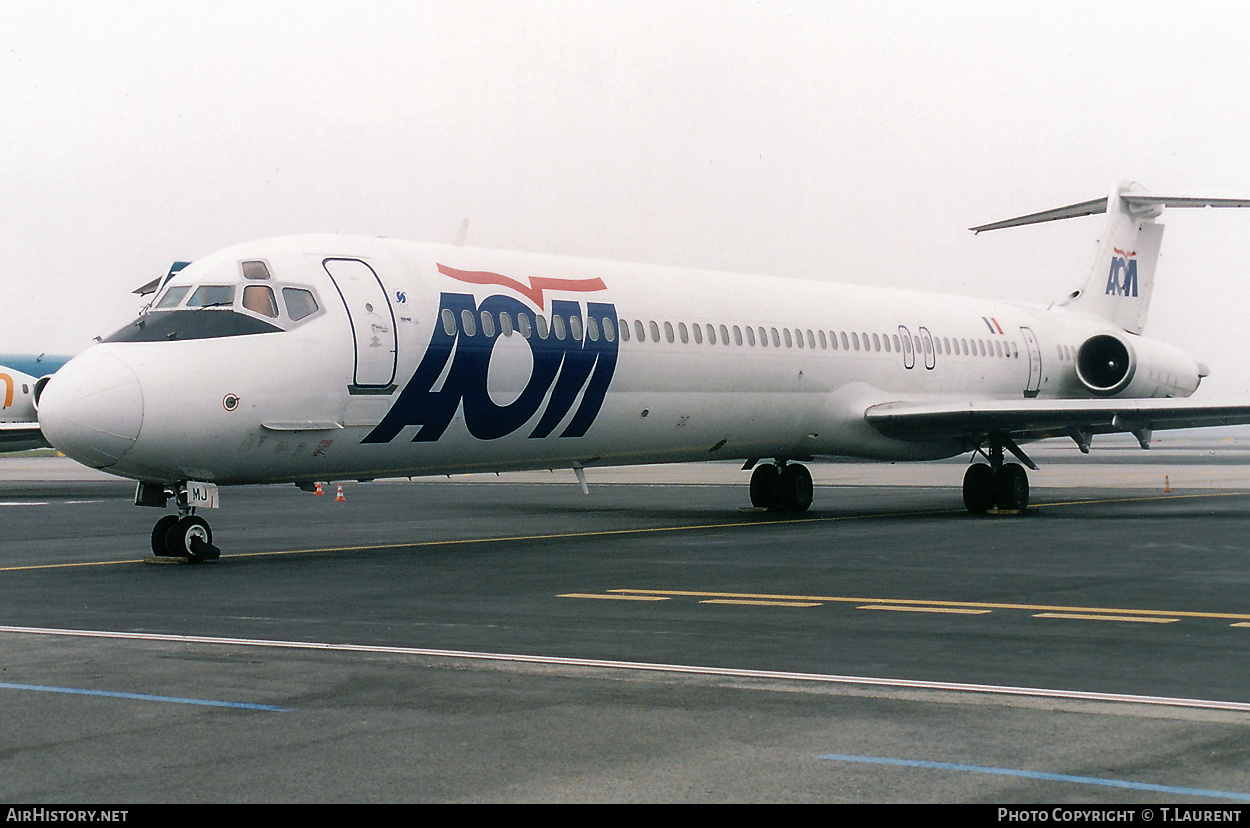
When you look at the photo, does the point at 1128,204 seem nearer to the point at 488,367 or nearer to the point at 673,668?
the point at 488,367

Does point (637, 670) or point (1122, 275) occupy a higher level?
point (1122, 275)

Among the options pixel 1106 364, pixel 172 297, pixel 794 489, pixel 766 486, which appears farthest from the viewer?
pixel 1106 364

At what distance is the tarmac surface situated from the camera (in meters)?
5.51

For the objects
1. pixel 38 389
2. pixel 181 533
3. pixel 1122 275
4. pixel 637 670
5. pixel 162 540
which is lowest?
pixel 162 540

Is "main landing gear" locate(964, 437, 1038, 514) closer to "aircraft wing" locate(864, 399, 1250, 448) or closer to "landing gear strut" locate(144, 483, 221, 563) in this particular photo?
"aircraft wing" locate(864, 399, 1250, 448)

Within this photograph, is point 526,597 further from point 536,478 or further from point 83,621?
point 536,478

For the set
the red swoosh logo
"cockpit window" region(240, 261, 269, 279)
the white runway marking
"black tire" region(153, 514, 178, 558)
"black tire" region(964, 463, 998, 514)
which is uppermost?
the red swoosh logo

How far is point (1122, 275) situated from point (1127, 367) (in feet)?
9.25

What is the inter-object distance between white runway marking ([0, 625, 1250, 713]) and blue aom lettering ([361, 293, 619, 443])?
6.41 m

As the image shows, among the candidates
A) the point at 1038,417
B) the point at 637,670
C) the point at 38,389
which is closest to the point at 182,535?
the point at 637,670

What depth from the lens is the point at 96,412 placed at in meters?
13.8

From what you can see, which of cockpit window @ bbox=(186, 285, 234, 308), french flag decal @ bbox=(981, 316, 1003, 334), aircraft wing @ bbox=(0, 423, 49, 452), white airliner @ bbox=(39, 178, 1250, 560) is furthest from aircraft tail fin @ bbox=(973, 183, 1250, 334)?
aircraft wing @ bbox=(0, 423, 49, 452)

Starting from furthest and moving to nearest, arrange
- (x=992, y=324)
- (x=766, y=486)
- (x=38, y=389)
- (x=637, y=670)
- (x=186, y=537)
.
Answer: (x=38, y=389) → (x=992, y=324) → (x=766, y=486) → (x=186, y=537) → (x=637, y=670)

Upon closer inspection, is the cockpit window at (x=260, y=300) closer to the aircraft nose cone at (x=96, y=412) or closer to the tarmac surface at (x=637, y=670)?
the aircraft nose cone at (x=96, y=412)
